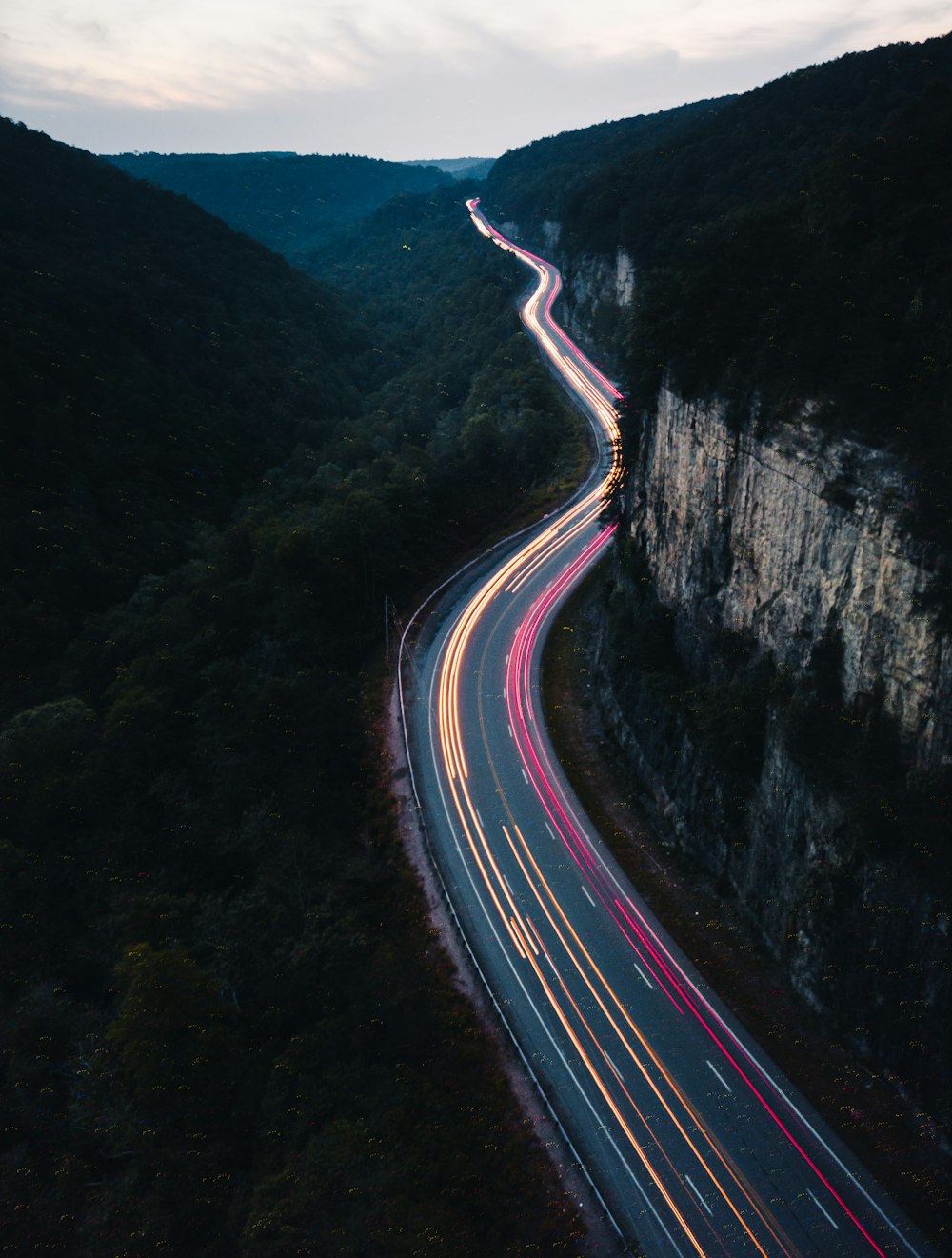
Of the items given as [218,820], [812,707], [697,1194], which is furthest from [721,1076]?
[218,820]

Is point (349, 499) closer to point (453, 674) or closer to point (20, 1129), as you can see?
point (453, 674)

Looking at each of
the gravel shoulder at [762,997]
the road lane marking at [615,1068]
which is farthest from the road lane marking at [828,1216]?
the road lane marking at [615,1068]

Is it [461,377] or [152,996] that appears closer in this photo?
[152,996]

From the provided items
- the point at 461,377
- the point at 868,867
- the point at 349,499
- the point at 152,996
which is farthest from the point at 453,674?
the point at 461,377

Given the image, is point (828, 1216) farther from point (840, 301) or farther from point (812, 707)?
point (840, 301)

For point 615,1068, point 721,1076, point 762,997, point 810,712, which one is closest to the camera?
point 721,1076
